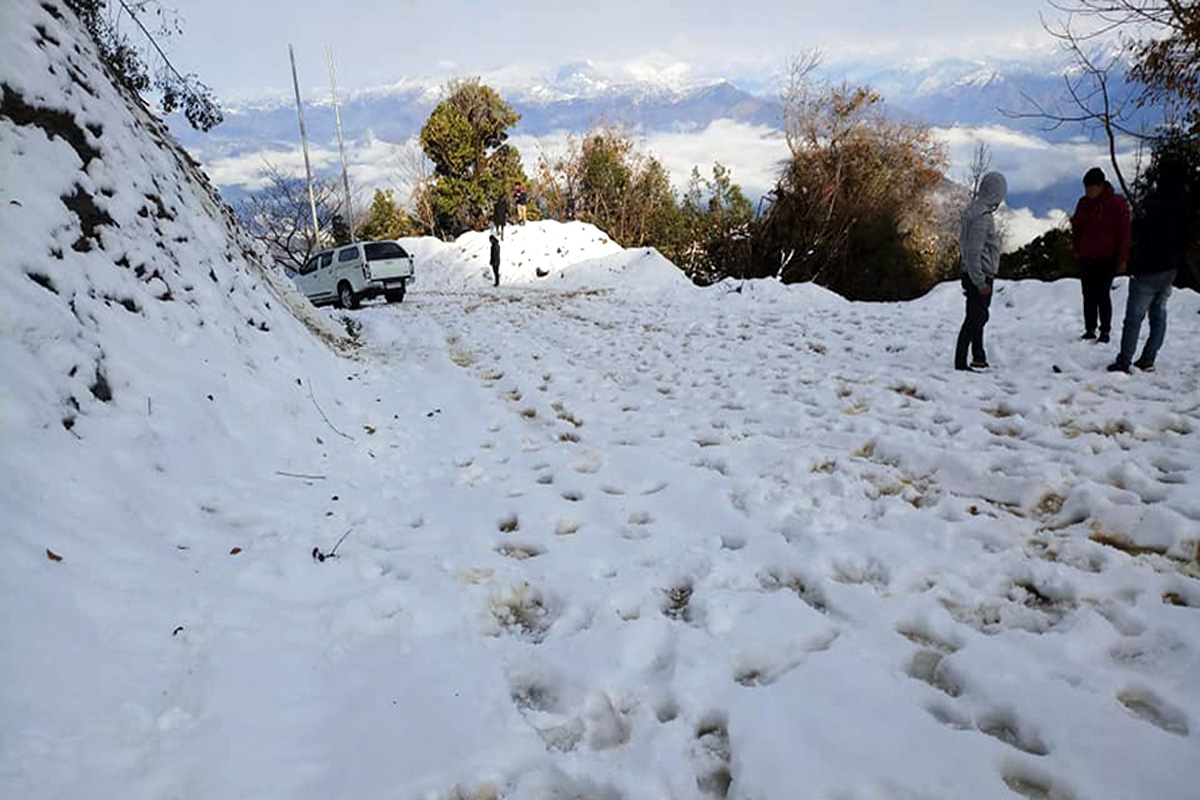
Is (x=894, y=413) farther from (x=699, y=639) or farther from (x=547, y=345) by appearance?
(x=547, y=345)

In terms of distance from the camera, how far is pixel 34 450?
279 cm

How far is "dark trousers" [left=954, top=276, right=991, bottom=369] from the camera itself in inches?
243

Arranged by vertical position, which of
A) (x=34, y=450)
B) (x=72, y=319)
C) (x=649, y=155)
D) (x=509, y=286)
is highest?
(x=649, y=155)

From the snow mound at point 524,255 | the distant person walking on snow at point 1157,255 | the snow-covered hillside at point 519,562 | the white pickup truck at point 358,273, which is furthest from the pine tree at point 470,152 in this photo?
the distant person walking on snow at point 1157,255

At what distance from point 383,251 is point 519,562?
50.9ft

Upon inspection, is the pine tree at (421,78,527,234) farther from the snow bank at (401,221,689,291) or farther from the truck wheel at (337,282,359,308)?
the truck wheel at (337,282,359,308)

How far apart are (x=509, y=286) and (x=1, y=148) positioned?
18582mm

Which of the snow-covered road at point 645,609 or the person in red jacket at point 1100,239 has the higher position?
the person in red jacket at point 1100,239

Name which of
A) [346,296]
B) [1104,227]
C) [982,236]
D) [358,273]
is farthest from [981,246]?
[346,296]

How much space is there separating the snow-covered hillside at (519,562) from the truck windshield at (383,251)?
10.8 m

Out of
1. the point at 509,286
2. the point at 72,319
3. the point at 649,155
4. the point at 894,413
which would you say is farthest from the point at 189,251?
the point at 649,155

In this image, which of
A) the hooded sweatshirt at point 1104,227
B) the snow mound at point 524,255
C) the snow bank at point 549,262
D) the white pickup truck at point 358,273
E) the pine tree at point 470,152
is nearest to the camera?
the hooded sweatshirt at point 1104,227

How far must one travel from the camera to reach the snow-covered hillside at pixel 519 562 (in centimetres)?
198

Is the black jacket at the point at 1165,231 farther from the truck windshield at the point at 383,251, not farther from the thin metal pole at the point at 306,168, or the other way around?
the thin metal pole at the point at 306,168
